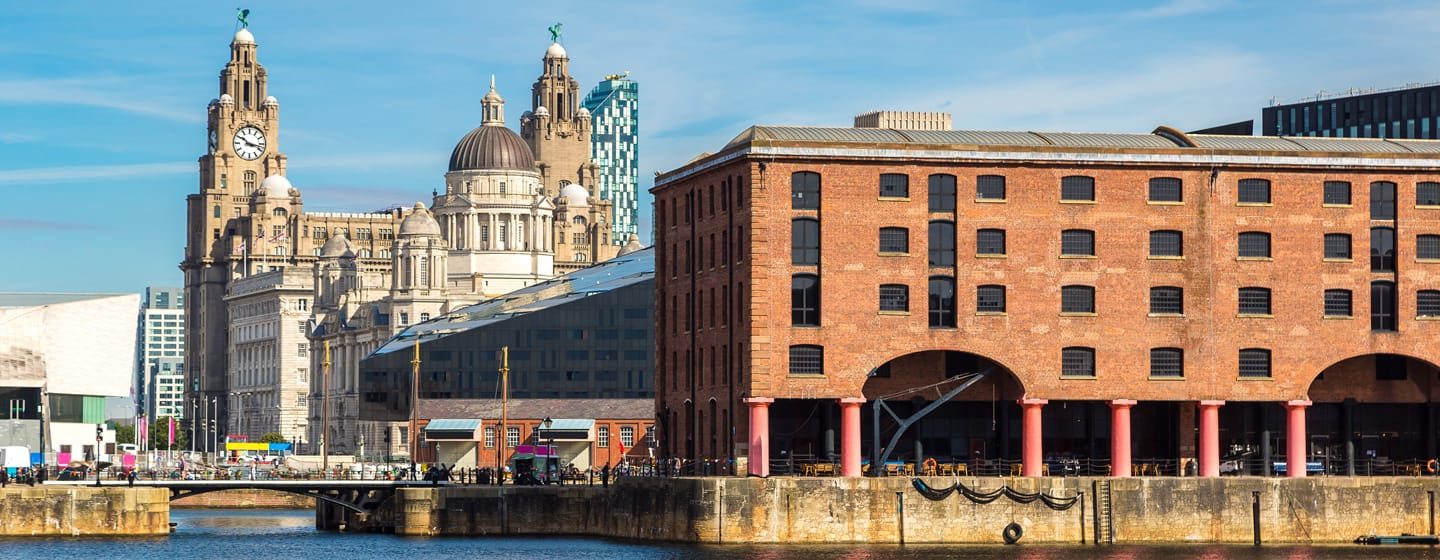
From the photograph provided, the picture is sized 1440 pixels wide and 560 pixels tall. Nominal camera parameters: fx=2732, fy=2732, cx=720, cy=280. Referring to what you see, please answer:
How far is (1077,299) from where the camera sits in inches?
4537

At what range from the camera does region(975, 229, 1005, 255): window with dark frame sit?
4491 inches

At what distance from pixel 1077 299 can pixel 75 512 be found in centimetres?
4748

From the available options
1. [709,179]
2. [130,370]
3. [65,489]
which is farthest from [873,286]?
[130,370]

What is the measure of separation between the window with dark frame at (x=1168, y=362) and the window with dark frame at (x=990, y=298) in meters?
7.06

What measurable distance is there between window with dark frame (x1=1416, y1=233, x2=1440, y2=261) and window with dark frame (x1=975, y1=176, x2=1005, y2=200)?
18707 millimetres

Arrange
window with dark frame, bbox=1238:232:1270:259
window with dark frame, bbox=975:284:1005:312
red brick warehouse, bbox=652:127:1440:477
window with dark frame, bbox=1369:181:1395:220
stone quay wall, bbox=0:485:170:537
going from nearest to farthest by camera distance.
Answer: red brick warehouse, bbox=652:127:1440:477 → window with dark frame, bbox=975:284:1005:312 → window with dark frame, bbox=1238:232:1270:259 → window with dark frame, bbox=1369:181:1395:220 → stone quay wall, bbox=0:485:170:537

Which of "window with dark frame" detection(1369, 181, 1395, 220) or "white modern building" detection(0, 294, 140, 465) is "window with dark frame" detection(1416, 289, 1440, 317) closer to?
"window with dark frame" detection(1369, 181, 1395, 220)

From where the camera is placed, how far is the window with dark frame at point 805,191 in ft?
369

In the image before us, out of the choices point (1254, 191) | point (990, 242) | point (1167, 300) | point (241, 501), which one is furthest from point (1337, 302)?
point (241, 501)

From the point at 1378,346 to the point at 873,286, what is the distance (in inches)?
883

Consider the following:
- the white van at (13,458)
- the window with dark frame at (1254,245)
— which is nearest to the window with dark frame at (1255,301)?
the window with dark frame at (1254,245)

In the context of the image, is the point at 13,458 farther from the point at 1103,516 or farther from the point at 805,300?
the point at 1103,516

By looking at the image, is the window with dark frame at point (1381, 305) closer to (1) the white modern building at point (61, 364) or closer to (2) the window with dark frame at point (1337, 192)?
(2) the window with dark frame at point (1337, 192)

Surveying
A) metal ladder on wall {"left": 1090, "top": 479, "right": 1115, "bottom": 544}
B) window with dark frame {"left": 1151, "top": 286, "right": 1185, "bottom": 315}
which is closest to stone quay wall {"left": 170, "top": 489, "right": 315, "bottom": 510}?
window with dark frame {"left": 1151, "top": 286, "right": 1185, "bottom": 315}
